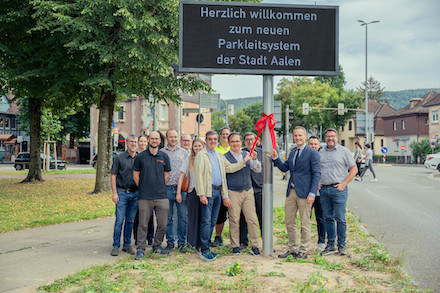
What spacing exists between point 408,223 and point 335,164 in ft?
13.8

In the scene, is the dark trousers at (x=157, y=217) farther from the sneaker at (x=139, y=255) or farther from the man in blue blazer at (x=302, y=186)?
the man in blue blazer at (x=302, y=186)

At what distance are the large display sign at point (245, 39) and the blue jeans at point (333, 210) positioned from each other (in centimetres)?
182

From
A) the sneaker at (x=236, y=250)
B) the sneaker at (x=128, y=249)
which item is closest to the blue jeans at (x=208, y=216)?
the sneaker at (x=236, y=250)

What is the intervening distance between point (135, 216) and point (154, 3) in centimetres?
950

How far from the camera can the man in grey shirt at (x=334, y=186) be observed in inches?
276

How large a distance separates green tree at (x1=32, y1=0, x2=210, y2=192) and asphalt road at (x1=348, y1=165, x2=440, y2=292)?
753 centimetres

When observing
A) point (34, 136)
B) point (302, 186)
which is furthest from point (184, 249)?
point (34, 136)

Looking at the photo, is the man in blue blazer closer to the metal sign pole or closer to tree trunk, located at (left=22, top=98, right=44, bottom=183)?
the metal sign pole

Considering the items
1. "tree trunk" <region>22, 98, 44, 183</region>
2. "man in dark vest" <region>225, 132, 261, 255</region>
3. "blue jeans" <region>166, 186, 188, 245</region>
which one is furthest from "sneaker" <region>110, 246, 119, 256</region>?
"tree trunk" <region>22, 98, 44, 183</region>

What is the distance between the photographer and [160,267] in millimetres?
6035

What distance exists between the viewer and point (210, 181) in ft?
22.6

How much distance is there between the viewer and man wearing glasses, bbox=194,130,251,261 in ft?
22.4

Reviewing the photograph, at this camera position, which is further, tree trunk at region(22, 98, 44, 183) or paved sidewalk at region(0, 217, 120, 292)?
tree trunk at region(22, 98, 44, 183)

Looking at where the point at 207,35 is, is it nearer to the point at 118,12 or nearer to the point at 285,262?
the point at 285,262
